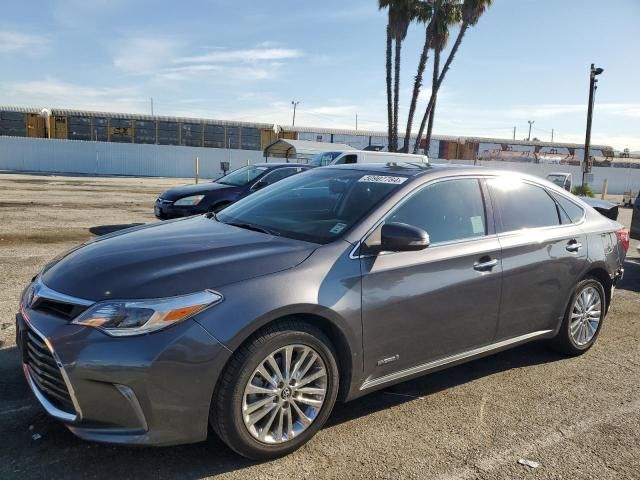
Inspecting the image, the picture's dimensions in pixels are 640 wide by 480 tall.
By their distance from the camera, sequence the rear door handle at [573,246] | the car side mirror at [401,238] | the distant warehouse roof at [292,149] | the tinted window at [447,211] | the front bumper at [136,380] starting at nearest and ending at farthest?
the front bumper at [136,380], the car side mirror at [401,238], the tinted window at [447,211], the rear door handle at [573,246], the distant warehouse roof at [292,149]

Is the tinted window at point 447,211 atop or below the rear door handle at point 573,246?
atop

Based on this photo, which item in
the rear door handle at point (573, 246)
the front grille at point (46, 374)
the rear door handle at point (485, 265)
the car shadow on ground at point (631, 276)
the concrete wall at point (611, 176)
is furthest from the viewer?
the concrete wall at point (611, 176)

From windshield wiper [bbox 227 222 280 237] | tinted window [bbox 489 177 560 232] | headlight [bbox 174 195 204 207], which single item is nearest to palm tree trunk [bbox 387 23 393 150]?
headlight [bbox 174 195 204 207]

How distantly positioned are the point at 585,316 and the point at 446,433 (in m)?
2.10

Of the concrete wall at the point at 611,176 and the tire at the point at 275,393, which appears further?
the concrete wall at the point at 611,176

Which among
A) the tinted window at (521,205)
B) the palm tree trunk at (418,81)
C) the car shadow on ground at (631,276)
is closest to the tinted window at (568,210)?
the tinted window at (521,205)

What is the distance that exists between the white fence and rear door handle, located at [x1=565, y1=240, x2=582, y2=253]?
31523 millimetres

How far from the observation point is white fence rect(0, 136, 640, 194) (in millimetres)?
35250

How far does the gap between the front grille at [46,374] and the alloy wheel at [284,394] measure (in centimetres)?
87

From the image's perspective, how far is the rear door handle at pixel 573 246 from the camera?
4.29 metres

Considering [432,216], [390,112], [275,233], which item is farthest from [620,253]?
[390,112]

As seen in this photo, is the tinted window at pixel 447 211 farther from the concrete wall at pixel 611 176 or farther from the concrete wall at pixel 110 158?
the concrete wall at pixel 611 176

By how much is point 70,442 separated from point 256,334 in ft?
4.00

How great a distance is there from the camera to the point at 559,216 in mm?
4430
